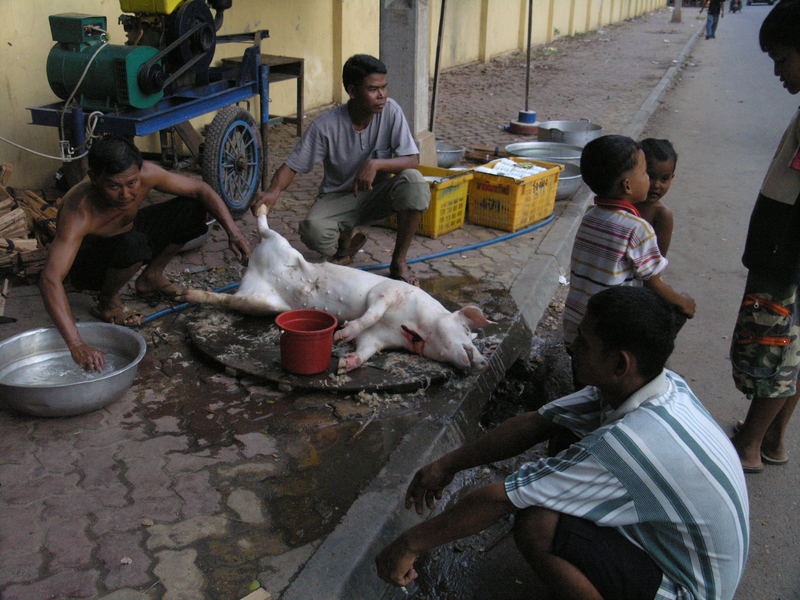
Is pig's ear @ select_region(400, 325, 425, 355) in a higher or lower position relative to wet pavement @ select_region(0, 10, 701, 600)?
higher

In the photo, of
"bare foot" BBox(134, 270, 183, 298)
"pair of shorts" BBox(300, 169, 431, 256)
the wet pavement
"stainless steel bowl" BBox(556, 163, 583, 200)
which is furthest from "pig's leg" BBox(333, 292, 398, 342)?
"stainless steel bowl" BBox(556, 163, 583, 200)

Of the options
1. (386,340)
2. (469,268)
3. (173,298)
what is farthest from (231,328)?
(469,268)

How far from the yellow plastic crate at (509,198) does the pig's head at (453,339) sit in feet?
8.21

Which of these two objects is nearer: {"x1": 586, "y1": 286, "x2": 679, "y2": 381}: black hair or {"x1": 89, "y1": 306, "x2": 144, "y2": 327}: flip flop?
{"x1": 586, "y1": 286, "x2": 679, "y2": 381}: black hair

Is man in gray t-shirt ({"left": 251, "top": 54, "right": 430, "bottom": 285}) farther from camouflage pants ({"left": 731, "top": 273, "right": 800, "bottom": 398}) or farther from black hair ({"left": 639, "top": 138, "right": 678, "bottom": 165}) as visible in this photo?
camouflage pants ({"left": 731, "top": 273, "right": 800, "bottom": 398})

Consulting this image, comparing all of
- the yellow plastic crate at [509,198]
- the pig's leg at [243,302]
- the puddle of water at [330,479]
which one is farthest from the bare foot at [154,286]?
the yellow plastic crate at [509,198]

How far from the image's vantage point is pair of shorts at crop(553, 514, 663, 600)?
2.09m

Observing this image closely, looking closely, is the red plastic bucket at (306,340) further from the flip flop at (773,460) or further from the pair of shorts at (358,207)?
the flip flop at (773,460)

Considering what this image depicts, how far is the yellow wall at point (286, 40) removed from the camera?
624 cm

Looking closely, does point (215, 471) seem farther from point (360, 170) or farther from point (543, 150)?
point (543, 150)

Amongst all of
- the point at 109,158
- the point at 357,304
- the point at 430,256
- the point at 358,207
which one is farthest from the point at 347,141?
the point at 109,158

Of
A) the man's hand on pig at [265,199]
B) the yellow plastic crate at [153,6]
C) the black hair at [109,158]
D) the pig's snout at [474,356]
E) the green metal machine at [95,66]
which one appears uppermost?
the yellow plastic crate at [153,6]

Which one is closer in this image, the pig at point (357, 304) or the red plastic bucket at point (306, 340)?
the red plastic bucket at point (306, 340)

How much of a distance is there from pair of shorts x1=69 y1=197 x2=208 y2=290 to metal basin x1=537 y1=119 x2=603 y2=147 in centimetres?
525
